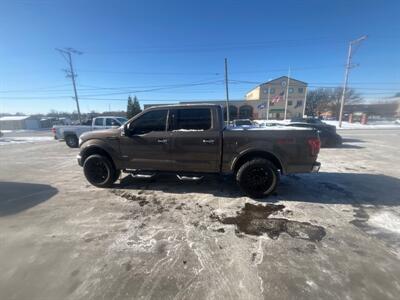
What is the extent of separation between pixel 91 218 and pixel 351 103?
78347 millimetres

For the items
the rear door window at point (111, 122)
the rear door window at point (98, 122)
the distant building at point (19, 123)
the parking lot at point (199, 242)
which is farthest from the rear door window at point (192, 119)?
the distant building at point (19, 123)

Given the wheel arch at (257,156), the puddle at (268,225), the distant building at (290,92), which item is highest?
the distant building at (290,92)

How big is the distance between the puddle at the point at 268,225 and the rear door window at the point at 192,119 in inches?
76.5

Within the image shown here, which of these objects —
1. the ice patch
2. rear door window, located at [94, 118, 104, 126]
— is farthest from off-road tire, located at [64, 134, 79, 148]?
the ice patch

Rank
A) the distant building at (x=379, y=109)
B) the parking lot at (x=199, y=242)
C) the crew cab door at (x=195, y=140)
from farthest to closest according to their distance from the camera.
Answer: the distant building at (x=379, y=109) < the crew cab door at (x=195, y=140) < the parking lot at (x=199, y=242)

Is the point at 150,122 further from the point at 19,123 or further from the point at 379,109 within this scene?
the point at 379,109

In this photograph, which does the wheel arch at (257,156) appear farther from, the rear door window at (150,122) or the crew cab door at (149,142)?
the rear door window at (150,122)

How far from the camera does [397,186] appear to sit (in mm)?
4883

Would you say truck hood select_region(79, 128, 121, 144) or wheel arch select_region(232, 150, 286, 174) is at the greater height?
truck hood select_region(79, 128, 121, 144)

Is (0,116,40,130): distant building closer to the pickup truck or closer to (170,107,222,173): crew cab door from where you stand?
the pickup truck

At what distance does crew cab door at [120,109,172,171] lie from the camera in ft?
14.2

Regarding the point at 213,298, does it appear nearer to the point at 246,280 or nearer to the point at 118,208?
the point at 246,280

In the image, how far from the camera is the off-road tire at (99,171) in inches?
188

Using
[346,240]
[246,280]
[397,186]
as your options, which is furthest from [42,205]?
[397,186]
